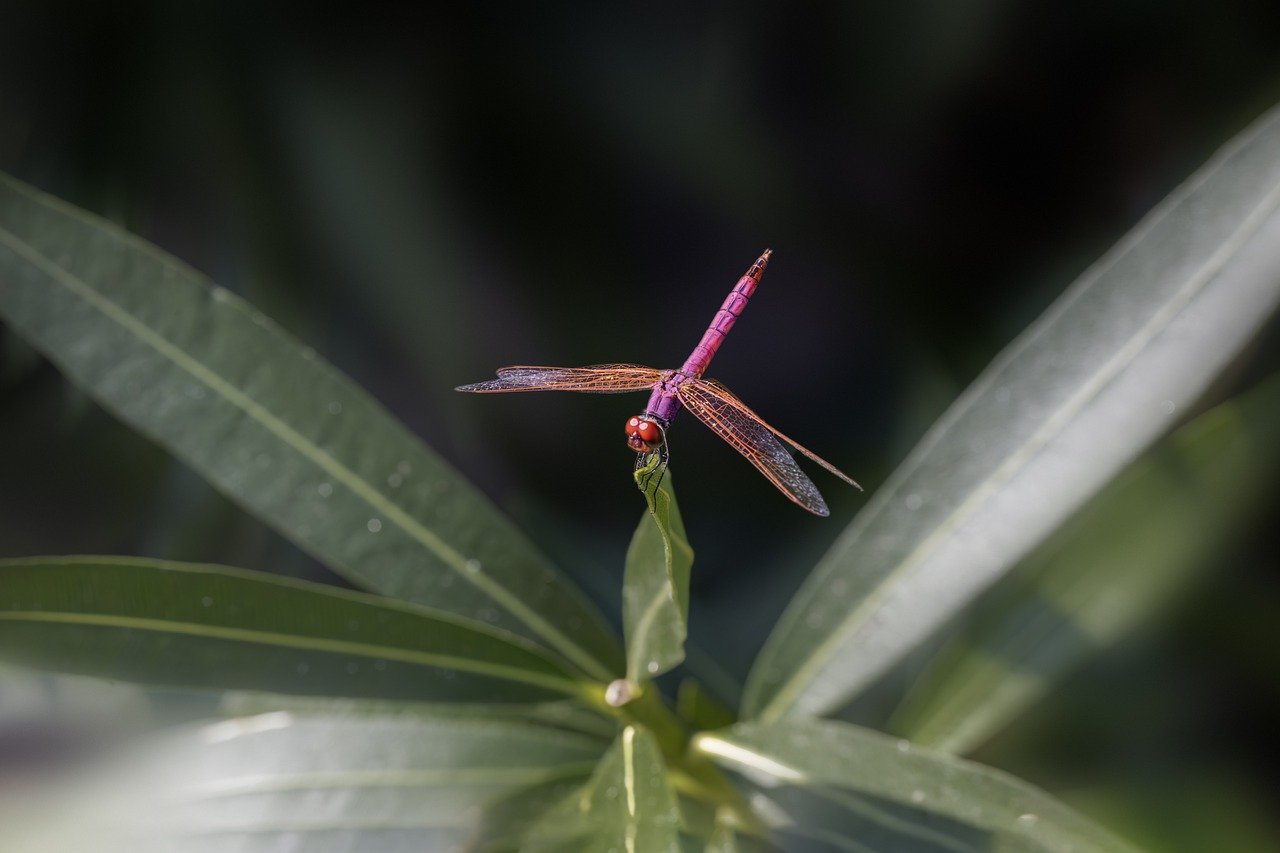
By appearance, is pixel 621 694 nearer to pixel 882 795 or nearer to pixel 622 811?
pixel 622 811

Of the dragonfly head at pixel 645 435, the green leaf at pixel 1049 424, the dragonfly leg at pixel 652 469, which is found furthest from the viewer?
the dragonfly head at pixel 645 435

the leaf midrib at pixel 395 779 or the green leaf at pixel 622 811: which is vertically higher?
the leaf midrib at pixel 395 779

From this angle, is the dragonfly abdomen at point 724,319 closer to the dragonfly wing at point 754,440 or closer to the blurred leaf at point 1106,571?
the dragonfly wing at point 754,440

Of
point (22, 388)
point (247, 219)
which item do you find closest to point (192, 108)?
point (247, 219)

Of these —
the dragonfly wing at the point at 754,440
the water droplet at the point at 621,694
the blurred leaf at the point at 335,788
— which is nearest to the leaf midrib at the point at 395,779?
the blurred leaf at the point at 335,788

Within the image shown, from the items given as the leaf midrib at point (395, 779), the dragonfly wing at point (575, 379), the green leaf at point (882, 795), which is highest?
the dragonfly wing at point (575, 379)

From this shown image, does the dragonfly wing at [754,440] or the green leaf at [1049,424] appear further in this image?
the dragonfly wing at [754,440]

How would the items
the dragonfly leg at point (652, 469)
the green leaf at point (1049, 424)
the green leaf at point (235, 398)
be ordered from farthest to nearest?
the green leaf at point (235, 398) → the green leaf at point (1049, 424) → the dragonfly leg at point (652, 469)

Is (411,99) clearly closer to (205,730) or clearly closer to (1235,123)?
(205,730)
